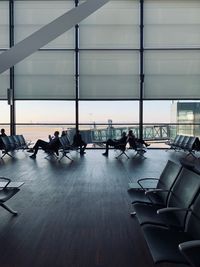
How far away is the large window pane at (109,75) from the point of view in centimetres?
1341

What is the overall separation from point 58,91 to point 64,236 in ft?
34.0

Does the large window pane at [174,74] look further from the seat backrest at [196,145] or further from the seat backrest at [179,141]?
the seat backrest at [196,145]

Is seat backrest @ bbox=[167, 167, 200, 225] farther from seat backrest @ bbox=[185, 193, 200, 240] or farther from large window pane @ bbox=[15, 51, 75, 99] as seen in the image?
large window pane @ bbox=[15, 51, 75, 99]

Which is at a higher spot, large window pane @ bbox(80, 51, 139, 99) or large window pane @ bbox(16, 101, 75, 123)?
large window pane @ bbox(80, 51, 139, 99)

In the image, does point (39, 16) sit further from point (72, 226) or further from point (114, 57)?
point (72, 226)

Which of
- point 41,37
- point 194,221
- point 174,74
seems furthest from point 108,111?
point 194,221

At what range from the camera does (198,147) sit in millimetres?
10797

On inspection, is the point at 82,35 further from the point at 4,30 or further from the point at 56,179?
the point at 56,179

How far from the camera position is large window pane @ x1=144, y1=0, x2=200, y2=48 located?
13.4 metres

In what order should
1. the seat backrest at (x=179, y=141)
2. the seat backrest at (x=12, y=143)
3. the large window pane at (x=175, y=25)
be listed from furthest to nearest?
the large window pane at (x=175, y=25), the seat backrest at (x=179, y=141), the seat backrest at (x=12, y=143)

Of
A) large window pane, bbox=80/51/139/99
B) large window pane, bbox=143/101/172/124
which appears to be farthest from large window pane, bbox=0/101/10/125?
large window pane, bbox=143/101/172/124

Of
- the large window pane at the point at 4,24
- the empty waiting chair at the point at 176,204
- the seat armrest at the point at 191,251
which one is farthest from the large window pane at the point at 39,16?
the seat armrest at the point at 191,251

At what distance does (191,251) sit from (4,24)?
13410mm

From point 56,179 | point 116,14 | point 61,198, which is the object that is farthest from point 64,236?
point 116,14
